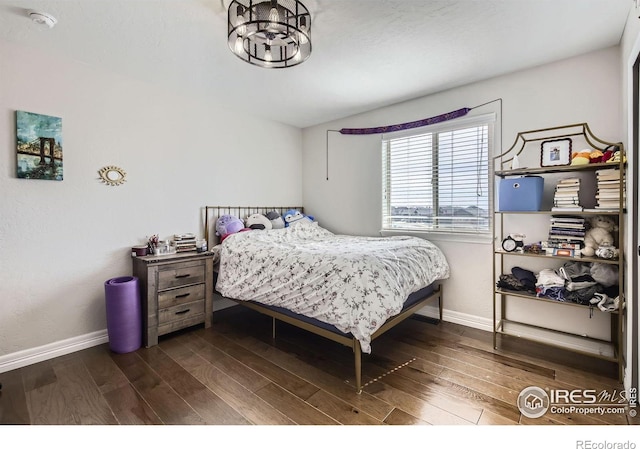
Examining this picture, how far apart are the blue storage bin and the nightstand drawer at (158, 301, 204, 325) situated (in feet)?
9.42

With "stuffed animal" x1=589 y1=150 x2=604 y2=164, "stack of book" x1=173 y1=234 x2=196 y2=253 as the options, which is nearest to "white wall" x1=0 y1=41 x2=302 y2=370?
"stack of book" x1=173 y1=234 x2=196 y2=253

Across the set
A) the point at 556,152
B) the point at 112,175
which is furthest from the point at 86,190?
the point at 556,152

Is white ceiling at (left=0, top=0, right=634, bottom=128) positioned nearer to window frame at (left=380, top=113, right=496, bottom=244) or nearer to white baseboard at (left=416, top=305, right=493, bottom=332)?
window frame at (left=380, top=113, right=496, bottom=244)

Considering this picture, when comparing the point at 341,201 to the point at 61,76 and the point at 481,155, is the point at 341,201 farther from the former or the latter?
the point at 61,76

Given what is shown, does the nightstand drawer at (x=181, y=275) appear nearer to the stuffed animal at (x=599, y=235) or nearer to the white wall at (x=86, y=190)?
the white wall at (x=86, y=190)

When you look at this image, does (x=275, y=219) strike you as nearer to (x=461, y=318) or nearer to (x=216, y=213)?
(x=216, y=213)

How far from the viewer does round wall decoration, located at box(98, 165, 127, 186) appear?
2650mm

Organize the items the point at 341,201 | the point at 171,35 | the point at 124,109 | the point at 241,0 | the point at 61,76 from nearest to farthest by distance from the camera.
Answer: the point at 241,0 < the point at 171,35 < the point at 61,76 < the point at 124,109 < the point at 341,201

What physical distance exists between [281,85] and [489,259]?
2653mm

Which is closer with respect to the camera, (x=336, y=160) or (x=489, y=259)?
(x=489, y=259)

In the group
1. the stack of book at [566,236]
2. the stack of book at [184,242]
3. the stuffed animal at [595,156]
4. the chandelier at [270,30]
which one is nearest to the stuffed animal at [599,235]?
the stack of book at [566,236]

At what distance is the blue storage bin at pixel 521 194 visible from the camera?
2309 millimetres

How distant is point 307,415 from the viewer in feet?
5.45
